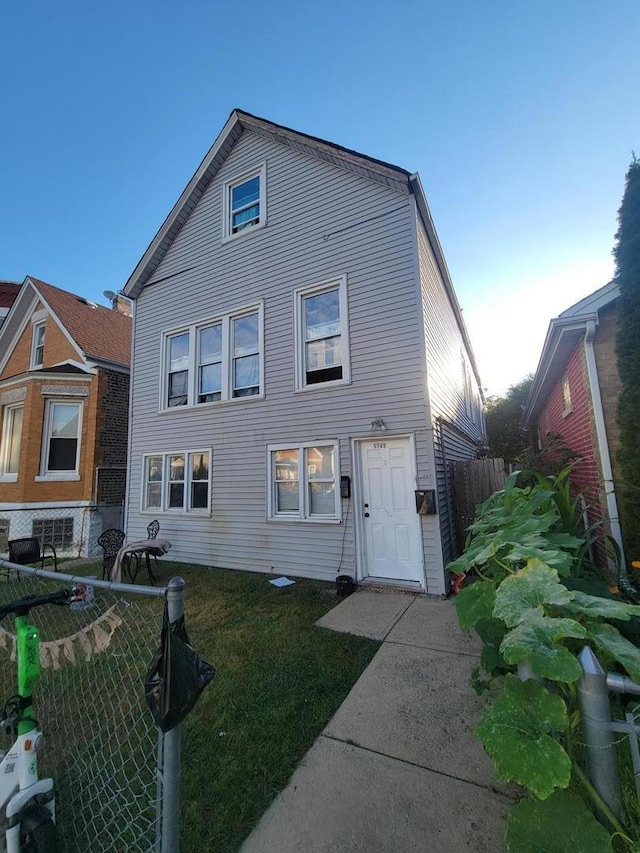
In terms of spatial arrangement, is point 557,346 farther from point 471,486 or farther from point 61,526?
point 61,526

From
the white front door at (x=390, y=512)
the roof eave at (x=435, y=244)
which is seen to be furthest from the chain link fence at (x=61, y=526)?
the roof eave at (x=435, y=244)

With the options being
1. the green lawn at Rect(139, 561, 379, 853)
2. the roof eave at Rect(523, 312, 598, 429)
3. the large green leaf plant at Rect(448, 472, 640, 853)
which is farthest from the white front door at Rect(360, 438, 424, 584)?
the large green leaf plant at Rect(448, 472, 640, 853)

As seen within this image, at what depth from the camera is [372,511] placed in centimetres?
630

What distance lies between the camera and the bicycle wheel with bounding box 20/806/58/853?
1.67m

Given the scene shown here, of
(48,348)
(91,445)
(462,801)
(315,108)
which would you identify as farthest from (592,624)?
(48,348)

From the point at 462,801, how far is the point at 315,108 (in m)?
11.0

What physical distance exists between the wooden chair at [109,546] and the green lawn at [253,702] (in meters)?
2.68

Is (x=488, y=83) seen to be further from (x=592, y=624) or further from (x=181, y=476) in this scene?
(x=181, y=476)

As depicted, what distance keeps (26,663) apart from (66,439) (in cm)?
1067

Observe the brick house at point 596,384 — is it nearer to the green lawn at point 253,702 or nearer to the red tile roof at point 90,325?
the green lawn at point 253,702

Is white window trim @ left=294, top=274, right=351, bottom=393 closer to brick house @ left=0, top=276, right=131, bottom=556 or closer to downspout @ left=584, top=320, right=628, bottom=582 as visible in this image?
downspout @ left=584, top=320, right=628, bottom=582

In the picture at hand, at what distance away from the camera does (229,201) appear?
8.80m

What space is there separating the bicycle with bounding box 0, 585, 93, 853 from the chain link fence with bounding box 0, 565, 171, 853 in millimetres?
241

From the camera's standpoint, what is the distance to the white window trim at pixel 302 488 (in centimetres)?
651
